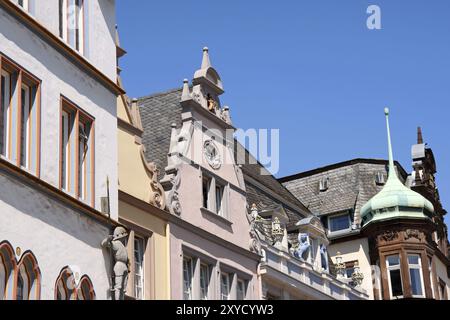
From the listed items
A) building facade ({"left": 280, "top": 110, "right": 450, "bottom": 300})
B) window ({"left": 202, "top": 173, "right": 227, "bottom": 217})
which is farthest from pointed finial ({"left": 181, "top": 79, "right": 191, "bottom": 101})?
building facade ({"left": 280, "top": 110, "right": 450, "bottom": 300})

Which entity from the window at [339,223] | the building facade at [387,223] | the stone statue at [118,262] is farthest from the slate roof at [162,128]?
the window at [339,223]

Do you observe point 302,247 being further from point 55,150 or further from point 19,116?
point 19,116

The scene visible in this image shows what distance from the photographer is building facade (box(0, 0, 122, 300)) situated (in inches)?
877

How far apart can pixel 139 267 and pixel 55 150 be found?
28.7 feet

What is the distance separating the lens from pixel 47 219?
23.0 metres

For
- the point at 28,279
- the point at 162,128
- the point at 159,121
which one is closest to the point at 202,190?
the point at 162,128

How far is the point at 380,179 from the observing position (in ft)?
203

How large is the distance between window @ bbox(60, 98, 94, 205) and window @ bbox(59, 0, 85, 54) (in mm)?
1630

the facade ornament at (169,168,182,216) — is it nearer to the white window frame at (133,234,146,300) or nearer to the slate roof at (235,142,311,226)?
the white window frame at (133,234,146,300)

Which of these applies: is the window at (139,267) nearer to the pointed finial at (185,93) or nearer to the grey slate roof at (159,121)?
the grey slate roof at (159,121)

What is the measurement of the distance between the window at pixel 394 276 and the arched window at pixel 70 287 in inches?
1262
